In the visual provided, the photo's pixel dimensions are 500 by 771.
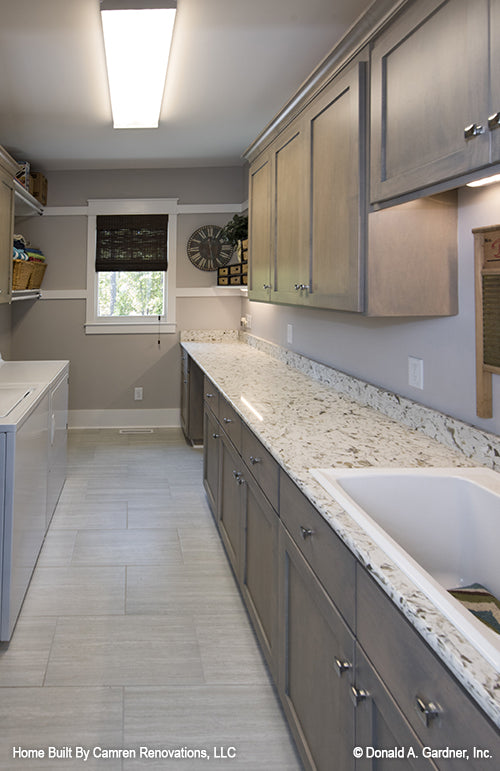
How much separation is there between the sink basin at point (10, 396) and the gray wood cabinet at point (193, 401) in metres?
2.29

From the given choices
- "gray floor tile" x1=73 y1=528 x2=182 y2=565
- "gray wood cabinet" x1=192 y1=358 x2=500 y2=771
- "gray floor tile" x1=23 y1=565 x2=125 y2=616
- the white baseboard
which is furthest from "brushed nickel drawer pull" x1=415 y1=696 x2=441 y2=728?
the white baseboard

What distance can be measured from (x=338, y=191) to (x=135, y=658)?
187 centimetres

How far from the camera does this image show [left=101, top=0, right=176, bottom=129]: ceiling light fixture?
108 inches

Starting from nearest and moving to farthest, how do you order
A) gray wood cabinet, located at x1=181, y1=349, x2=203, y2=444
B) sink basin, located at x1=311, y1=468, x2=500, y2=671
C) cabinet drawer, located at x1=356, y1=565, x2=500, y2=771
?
1. cabinet drawer, located at x1=356, y1=565, x2=500, y2=771
2. sink basin, located at x1=311, y1=468, x2=500, y2=671
3. gray wood cabinet, located at x1=181, y1=349, x2=203, y2=444

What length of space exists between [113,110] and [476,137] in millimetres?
3428

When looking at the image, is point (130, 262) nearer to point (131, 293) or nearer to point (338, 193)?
point (131, 293)

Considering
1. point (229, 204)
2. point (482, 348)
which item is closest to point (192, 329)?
point (229, 204)

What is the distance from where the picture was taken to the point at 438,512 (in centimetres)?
155

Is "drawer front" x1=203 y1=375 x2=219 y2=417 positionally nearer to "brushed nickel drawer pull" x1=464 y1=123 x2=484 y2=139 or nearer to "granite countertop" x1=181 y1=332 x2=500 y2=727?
"granite countertop" x1=181 y1=332 x2=500 y2=727

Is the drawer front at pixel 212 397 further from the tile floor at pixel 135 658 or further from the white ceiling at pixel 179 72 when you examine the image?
the white ceiling at pixel 179 72

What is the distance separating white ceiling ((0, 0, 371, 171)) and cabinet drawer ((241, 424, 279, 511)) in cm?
196

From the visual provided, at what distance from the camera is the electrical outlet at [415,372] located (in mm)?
2201

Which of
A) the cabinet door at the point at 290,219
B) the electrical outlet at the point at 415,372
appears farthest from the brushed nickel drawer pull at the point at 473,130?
the cabinet door at the point at 290,219

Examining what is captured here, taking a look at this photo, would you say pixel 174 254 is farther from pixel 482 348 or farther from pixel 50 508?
pixel 482 348
